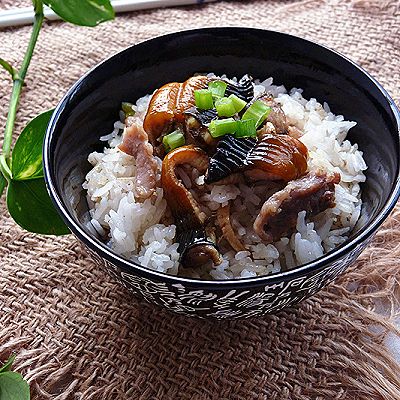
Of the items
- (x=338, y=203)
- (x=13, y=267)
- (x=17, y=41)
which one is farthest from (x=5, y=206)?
(x=338, y=203)

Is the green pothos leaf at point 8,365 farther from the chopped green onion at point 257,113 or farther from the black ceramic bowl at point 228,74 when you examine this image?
the chopped green onion at point 257,113

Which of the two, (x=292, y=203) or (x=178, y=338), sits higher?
(x=292, y=203)

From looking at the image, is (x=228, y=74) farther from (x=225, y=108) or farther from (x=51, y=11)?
(x=51, y=11)

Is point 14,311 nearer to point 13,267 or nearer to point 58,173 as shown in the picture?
point 13,267

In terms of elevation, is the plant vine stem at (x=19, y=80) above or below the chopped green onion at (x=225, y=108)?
below

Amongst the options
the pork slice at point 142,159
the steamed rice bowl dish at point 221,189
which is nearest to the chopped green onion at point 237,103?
the steamed rice bowl dish at point 221,189

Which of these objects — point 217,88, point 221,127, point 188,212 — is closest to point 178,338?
point 188,212
